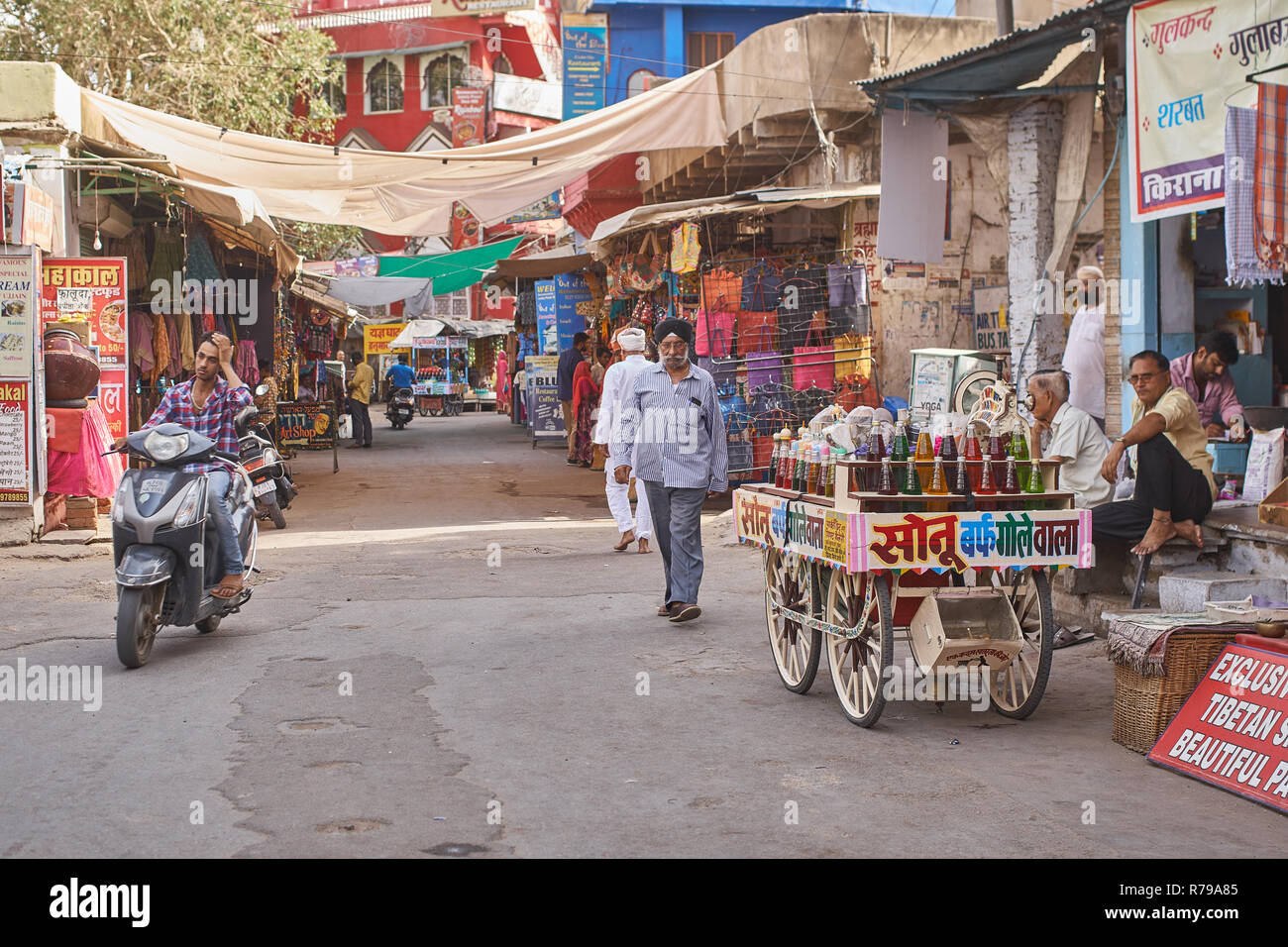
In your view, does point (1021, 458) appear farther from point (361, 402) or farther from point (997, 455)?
point (361, 402)

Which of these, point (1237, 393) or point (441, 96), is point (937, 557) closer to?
point (1237, 393)

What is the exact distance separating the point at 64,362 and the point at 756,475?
7.11m

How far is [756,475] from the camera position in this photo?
1472 cm

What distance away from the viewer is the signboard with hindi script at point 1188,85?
820cm

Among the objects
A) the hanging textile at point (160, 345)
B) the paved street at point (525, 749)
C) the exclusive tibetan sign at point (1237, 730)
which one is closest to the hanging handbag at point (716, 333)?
the paved street at point (525, 749)

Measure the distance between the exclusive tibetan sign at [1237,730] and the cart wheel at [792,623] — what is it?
1.72 meters

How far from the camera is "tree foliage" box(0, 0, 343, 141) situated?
23.4 metres

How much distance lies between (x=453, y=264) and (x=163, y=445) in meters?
19.0

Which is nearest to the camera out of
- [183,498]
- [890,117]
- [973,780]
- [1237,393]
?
[973,780]

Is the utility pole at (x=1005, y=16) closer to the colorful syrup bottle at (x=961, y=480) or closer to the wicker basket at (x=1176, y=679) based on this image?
the colorful syrup bottle at (x=961, y=480)

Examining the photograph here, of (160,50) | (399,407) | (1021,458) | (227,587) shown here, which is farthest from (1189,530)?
(399,407)

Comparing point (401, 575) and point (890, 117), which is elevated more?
point (890, 117)

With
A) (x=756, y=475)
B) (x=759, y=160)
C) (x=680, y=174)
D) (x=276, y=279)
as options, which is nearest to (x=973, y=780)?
(x=756, y=475)

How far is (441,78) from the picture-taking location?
2024 inches
